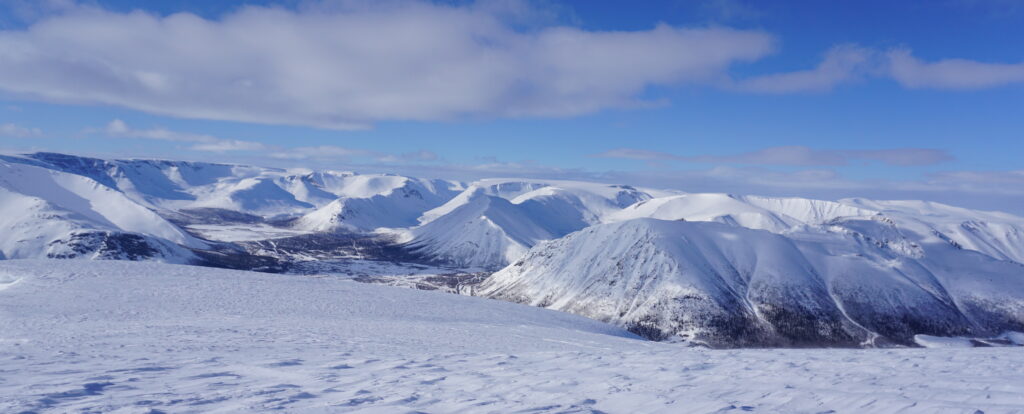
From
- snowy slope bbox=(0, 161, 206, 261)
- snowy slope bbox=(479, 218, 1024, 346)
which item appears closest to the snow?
snowy slope bbox=(479, 218, 1024, 346)

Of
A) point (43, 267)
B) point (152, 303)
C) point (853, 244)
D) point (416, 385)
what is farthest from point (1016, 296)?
point (43, 267)

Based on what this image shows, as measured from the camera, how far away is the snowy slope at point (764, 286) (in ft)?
308

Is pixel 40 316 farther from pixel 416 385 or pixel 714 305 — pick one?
pixel 714 305

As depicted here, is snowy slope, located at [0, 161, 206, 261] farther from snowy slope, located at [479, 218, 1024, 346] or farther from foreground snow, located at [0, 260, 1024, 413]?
foreground snow, located at [0, 260, 1024, 413]

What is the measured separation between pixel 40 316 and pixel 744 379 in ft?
116

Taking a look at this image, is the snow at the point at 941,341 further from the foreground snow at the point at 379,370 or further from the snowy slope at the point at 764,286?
the foreground snow at the point at 379,370

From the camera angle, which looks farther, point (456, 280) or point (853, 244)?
point (456, 280)

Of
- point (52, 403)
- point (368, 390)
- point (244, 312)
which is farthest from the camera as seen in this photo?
point (244, 312)

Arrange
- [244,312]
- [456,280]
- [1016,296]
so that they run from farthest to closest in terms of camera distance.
→ [456,280], [1016,296], [244,312]

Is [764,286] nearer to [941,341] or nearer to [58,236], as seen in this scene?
[941,341]

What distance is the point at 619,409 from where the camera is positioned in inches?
509

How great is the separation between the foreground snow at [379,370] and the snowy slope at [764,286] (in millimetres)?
69284

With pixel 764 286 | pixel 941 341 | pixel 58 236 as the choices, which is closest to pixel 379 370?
pixel 764 286

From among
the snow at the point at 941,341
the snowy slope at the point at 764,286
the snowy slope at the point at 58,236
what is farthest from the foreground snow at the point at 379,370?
the snowy slope at the point at 58,236
